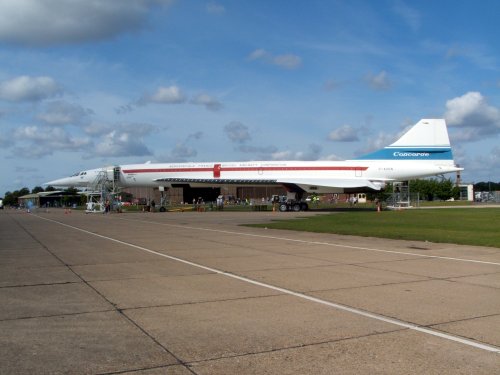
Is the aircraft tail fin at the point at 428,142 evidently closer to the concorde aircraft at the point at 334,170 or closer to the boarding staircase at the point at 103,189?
the concorde aircraft at the point at 334,170

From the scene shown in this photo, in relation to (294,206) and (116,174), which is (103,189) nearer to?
(116,174)

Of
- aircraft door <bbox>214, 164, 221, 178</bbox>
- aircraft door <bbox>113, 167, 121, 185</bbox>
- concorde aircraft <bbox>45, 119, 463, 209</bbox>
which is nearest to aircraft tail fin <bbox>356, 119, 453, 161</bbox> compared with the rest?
concorde aircraft <bbox>45, 119, 463, 209</bbox>

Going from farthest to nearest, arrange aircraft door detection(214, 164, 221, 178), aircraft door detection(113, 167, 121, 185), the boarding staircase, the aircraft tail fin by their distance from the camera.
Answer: aircraft door detection(113, 167, 121, 185) → the boarding staircase → aircraft door detection(214, 164, 221, 178) → the aircraft tail fin

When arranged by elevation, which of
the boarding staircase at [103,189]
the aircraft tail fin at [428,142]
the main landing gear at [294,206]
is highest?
the aircraft tail fin at [428,142]

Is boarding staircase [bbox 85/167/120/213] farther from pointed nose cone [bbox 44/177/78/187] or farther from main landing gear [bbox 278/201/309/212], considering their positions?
main landing gear [bbox 278/201/309/212]

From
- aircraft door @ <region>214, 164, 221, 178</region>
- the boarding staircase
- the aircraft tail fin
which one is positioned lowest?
the boarding staircase

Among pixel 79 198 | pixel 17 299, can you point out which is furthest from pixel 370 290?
pixel 79 198

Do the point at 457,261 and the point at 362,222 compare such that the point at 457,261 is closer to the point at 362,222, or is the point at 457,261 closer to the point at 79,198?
the point at 362,222

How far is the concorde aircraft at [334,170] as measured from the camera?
142ft

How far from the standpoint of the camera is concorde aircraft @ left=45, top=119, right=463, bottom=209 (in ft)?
142

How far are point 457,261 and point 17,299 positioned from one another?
939 centimetres

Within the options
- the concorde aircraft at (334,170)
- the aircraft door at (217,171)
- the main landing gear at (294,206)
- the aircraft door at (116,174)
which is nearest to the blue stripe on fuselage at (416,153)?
the concorde aircraft at (334,170)

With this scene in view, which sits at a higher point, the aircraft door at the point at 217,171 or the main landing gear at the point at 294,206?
the aircraft door at the point at 217,171

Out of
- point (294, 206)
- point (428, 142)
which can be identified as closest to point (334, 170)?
point (294, 206)
